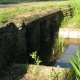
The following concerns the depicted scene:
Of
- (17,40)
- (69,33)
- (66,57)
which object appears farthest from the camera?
(69,33)

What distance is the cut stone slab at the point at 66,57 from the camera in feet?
28.9

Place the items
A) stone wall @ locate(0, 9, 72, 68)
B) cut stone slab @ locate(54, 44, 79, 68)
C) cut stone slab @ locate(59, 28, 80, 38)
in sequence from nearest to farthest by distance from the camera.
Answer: stone wall @ locate(0, 9, 72, 68) → cut stone slab @ locate(54, 44, 79, 68) → cut stone slab @ locate(59, 28, 80, 38)

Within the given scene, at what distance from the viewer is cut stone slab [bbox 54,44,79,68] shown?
8.82 metres

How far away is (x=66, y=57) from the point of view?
9672mm

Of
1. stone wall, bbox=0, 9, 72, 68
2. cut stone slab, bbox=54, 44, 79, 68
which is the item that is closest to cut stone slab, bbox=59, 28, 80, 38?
cut stone slab, bbox=54, 44, 79, 68

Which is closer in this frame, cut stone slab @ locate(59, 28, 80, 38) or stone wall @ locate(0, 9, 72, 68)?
stone wall @ locate(0, 9, 72, 68)

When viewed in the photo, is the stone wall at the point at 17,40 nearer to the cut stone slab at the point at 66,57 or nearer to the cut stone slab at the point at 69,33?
the cut stone slab at the point at 66,57

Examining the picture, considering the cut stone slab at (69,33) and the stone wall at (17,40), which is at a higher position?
the stone wall at (17,40)

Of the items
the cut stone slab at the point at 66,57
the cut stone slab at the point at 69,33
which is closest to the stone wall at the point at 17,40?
the cut stone slab at the point at 66,57

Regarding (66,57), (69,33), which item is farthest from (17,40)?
(69,33)

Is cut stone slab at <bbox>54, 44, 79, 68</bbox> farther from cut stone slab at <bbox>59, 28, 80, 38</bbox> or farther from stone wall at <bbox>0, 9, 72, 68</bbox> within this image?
stone wall at <bbox>0, 9, 72, 68</bbox>

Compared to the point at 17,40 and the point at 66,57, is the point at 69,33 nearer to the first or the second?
the point at 66,57

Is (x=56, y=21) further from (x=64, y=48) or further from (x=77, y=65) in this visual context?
(x=77, y=65)

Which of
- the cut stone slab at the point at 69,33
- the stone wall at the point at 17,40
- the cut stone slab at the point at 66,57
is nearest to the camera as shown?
the stone wall at the point at 17,40
